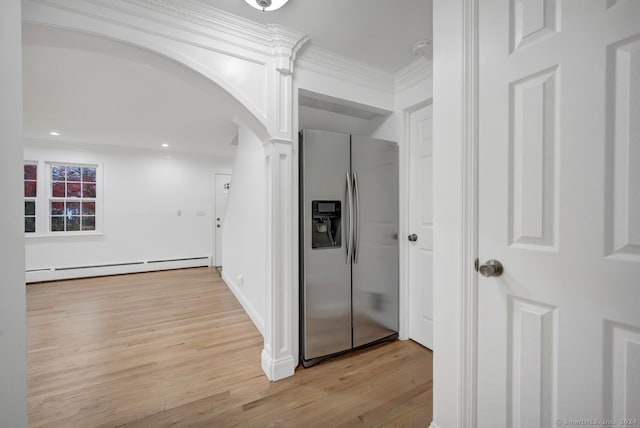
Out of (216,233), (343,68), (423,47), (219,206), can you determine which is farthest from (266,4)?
(216,233)

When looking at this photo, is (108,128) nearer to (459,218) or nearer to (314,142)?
(314,142)

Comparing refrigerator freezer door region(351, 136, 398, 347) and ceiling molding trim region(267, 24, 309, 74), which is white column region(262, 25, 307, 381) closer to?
ceiling molding trim region(267, 24, 309, 74)

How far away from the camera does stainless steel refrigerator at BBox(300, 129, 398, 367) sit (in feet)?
6.47

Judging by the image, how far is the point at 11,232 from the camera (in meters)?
0.85

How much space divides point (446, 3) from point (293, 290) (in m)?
1.85

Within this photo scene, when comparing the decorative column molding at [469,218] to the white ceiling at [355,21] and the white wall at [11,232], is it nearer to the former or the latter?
the white ceiling at [355,21]

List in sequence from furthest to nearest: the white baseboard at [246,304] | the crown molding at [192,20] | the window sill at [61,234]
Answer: the window sill at [61,234] < the white baseboard at [246,304] < the crown molding at [192,20]

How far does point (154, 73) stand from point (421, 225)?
2.80 m

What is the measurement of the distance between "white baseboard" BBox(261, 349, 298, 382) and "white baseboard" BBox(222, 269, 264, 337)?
66 centimetres

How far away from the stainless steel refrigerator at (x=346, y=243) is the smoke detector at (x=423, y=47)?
0.71 meters

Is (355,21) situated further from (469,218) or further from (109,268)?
(109,268)

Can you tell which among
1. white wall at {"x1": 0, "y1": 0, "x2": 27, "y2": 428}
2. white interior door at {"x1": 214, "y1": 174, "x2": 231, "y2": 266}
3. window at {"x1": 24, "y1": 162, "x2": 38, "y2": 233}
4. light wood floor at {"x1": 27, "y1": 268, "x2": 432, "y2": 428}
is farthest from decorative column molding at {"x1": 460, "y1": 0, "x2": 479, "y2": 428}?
window at {"x1": 24, "y1": 162, "x2": 38, "y2": 233}

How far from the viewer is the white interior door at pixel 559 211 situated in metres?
0.73

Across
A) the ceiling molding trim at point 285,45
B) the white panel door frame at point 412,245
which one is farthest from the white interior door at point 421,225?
the ceiling molding trim at point 285,45
